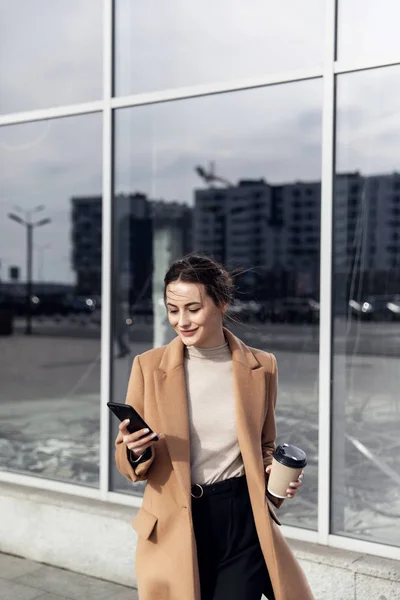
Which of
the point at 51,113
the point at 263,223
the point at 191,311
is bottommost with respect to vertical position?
the point at 191,311

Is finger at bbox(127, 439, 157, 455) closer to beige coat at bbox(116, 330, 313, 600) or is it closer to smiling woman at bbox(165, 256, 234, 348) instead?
beige coat at bbox(116, 330, 313, 600)

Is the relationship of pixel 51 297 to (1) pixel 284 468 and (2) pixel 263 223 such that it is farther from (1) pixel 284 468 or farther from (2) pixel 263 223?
(1) pixel 284 468

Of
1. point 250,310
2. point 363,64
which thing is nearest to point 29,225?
point 250,310

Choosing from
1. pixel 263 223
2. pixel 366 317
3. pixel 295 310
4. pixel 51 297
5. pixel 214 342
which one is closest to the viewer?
pixel 214 342

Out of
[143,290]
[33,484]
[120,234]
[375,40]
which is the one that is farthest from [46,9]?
[33,484]

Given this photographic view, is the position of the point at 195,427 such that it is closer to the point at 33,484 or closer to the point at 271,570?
the point at 271,570

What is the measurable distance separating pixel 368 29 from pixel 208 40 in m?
1.22

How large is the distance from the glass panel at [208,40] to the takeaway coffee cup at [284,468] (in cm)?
266

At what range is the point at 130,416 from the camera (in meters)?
2.20

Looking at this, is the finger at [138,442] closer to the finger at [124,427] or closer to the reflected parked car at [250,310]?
the finger at [124,427]

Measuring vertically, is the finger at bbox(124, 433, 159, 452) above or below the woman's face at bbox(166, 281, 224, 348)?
below

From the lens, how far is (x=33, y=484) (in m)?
5.25

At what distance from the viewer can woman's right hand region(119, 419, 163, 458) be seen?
2.23 metres

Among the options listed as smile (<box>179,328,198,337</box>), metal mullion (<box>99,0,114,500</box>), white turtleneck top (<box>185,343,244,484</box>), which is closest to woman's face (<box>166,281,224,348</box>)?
smile (<box>179,328,198,337</box>)
